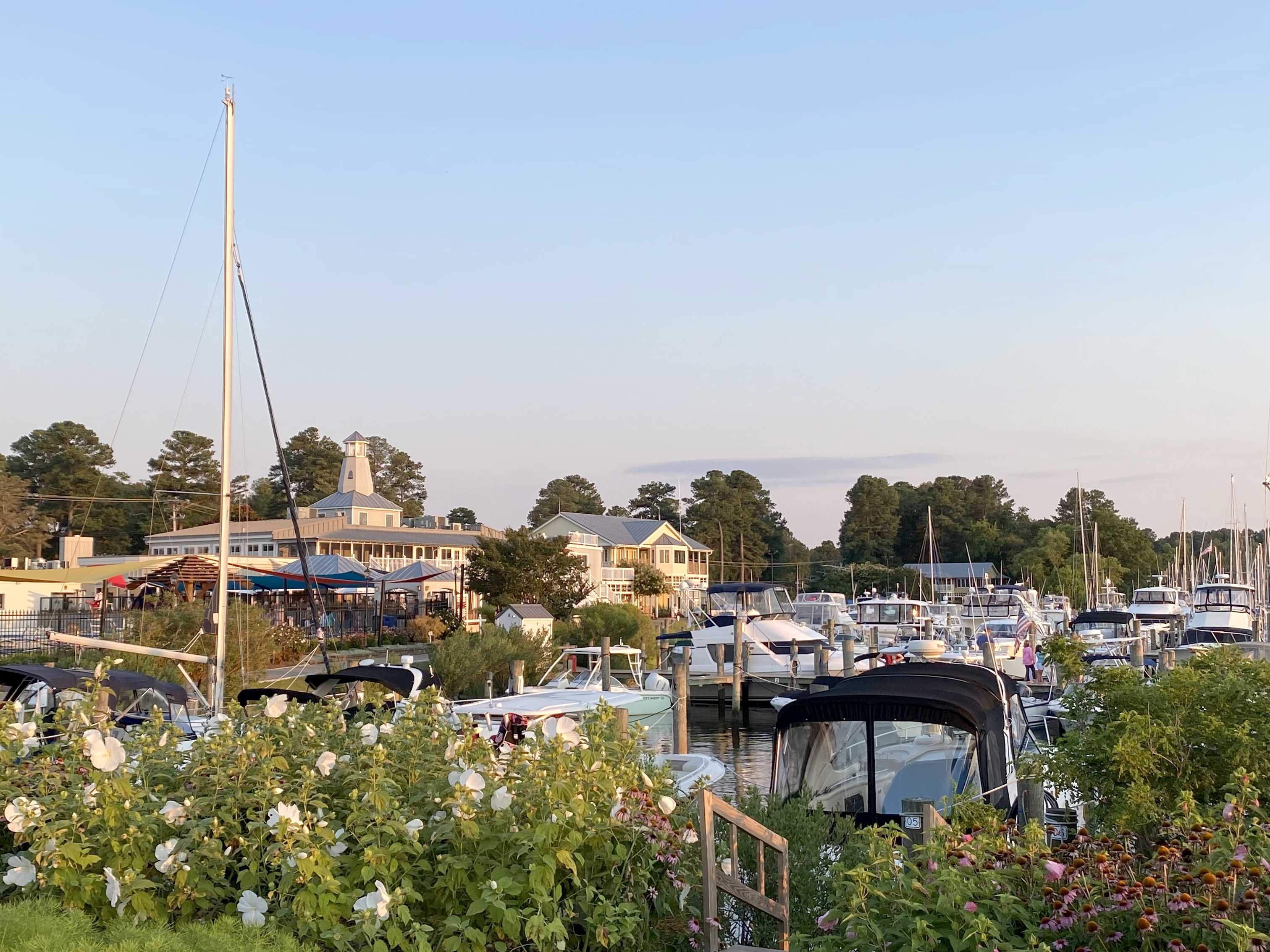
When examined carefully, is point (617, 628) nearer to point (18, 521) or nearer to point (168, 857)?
point (168, 857)

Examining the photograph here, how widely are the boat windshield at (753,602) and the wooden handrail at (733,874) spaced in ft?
137

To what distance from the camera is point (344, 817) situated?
23.6 ft

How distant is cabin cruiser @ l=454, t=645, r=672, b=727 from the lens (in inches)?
965

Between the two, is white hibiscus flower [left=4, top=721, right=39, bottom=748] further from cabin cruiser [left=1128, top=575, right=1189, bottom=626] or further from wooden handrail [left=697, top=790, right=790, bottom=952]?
cabin cruiser [left=1128, top=575, right=1189, bottom=626]

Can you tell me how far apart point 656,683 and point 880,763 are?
22577 mm

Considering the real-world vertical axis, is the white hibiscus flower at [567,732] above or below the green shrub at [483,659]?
above

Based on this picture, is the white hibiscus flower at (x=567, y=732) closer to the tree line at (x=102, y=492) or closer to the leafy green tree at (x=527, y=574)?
the leafy green tree at (x=527, y=574)

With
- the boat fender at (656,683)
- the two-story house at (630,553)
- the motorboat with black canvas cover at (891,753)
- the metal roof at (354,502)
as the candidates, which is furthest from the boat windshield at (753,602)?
the metal roof at (354,502)

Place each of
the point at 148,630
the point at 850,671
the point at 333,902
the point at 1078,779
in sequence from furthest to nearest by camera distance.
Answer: the point at 850,671, the point at 148,630, the point at 1078,779, the point at 333,902

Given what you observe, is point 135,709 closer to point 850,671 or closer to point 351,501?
point 850,671

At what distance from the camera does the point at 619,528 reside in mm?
97500

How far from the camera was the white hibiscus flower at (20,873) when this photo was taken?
675cm

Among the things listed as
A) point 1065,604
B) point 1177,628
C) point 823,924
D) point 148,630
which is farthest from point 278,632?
point 1065,604

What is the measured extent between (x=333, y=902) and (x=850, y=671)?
28.7 meters
